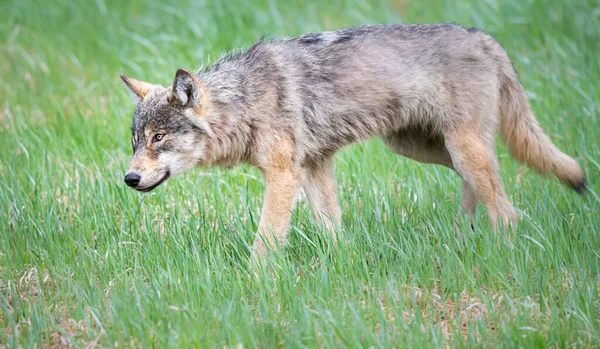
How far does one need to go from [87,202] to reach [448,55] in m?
3.23

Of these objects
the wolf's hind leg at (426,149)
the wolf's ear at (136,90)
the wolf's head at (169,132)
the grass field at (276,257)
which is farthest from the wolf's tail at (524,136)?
the wolf's ear at (136,90)

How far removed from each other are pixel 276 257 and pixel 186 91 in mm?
1349

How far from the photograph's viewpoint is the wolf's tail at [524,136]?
5812 millimetres

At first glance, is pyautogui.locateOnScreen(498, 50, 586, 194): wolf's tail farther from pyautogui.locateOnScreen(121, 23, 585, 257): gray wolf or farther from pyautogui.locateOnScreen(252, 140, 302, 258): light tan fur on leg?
pyautogui.locateOnScreen(252, 140, 302, 258): light tan fur on leg

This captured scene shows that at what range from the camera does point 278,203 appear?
537cm

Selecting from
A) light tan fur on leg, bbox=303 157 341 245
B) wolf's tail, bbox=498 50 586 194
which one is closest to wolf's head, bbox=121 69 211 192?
→ light tan fur on leg, bbox=303 157 341 245

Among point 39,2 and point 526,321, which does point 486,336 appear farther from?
point 39,2

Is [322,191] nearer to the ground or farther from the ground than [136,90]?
nearer to the ground

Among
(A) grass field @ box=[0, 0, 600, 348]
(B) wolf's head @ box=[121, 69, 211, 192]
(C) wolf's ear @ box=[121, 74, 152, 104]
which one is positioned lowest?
(A) grass field @ box=[0, 0, 600, 348]

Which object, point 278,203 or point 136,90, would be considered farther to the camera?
point 136,90

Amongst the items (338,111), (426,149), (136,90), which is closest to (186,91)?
(136,90)

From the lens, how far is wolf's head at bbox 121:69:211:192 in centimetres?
517

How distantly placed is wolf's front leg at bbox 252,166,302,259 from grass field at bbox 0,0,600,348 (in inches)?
5.7

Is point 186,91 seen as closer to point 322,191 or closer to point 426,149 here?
point 322,191
